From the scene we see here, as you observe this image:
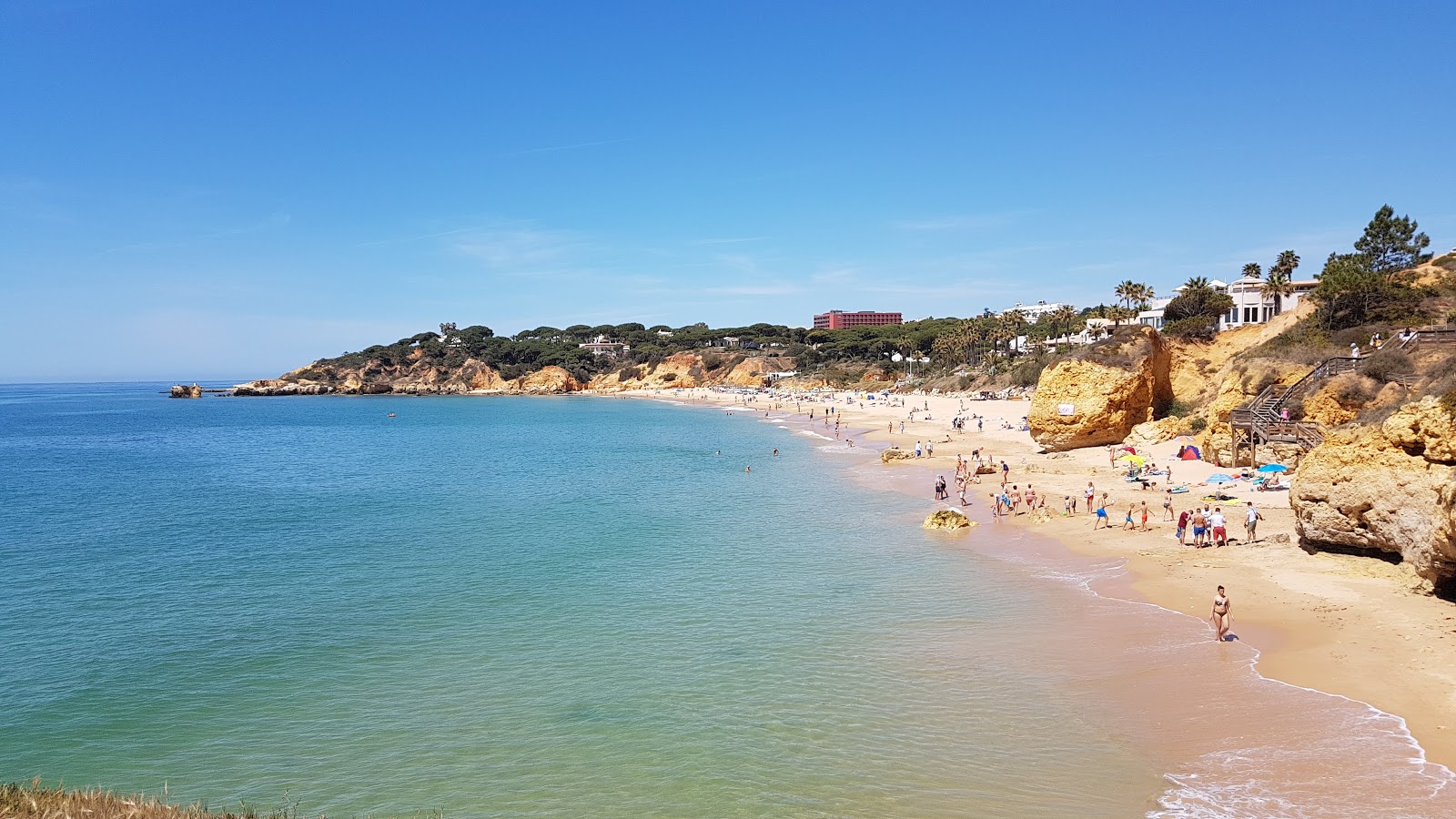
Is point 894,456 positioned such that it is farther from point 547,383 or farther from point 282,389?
point 282,389

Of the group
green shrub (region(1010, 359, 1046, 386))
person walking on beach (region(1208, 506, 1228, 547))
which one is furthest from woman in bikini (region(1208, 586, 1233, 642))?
green shrub (region(1010, 359, 1046, 386))

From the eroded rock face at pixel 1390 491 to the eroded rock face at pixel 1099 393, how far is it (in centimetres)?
1908

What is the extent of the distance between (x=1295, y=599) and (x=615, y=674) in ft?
40.8

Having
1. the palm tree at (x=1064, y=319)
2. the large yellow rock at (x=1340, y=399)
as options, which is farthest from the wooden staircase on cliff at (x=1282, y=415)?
the palm tree at (x=1064, y=319)

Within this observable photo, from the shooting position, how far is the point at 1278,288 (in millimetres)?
48469

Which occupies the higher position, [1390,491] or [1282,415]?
[1282,415]

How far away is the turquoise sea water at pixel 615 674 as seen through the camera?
9.91 meters

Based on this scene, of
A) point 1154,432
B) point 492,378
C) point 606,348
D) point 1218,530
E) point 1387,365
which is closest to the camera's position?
point 1218,530

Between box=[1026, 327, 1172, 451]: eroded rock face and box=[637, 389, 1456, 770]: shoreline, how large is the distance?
21.3 feet

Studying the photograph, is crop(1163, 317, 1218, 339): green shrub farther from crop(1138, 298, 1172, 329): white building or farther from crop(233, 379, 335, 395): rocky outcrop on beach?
crop(233, 379, 335, 395): rocky outcrop on beach

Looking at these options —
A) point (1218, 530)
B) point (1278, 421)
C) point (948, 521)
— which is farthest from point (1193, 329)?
point (1218, 530)

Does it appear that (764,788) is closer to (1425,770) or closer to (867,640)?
(867,640)

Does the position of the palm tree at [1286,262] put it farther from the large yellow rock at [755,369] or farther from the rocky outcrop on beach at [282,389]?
the rocky outcrop on beach at [282,389]

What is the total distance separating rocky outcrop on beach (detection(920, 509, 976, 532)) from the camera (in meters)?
24.6
